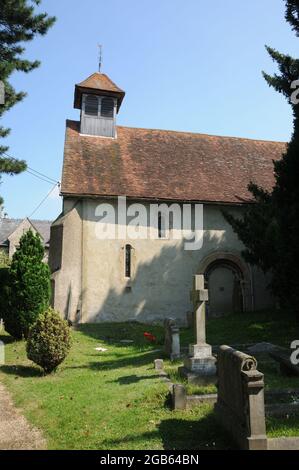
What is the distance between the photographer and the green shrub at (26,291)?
47.0 feet

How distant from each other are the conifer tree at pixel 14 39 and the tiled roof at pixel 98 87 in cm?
706

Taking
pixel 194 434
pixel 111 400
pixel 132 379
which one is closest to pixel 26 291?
pixel 132 379

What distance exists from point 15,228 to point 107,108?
2566cm

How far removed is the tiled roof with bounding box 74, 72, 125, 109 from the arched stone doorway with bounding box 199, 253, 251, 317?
10570 millimetres

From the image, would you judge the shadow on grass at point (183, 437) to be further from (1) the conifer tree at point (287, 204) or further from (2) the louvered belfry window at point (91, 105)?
(2) the louvered belfry window at point (91, 105)

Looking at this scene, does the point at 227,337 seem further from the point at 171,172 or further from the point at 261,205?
the point at 171,172

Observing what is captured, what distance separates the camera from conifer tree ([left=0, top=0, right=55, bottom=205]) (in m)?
14.8

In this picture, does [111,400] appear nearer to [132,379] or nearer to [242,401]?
[132,379]

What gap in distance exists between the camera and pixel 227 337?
1411 centimetres

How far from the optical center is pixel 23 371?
439 inches

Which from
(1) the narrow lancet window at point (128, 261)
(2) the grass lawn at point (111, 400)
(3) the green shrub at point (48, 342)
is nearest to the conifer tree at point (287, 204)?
(2) the grass lawn at point (111, 400)

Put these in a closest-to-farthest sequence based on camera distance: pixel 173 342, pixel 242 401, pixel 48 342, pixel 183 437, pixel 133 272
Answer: pixel 242 401 < pixel 183 437 < pixel 48 342 < pixel 173 342 < pixel 133 272
